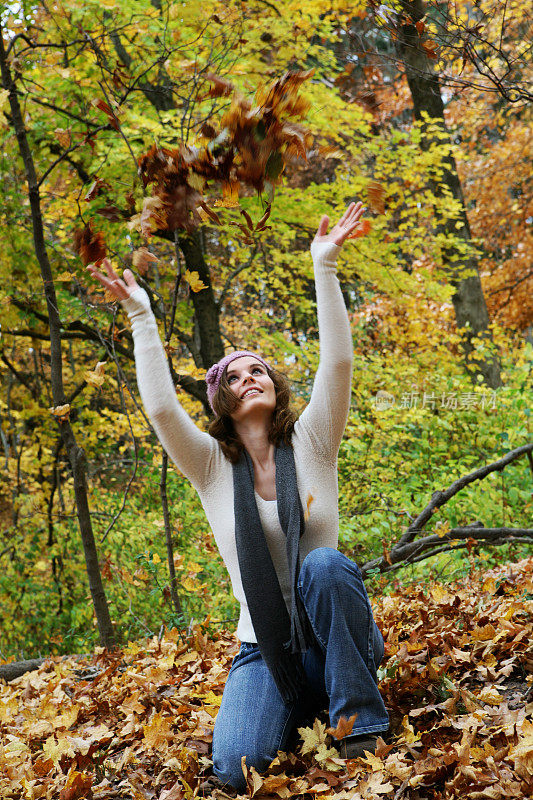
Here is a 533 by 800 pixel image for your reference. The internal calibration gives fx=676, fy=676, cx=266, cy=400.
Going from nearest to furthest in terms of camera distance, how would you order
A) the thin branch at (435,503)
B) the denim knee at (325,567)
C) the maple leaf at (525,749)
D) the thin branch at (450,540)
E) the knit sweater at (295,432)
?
the maple leaf at (525,749) < the denim knee at (325,567) < the knit sweater at (295,432) < the thin branch at (450,540) < the thin branch at (435,503)

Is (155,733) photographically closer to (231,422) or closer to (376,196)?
(231,422)

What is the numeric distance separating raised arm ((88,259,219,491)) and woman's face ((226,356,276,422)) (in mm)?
188

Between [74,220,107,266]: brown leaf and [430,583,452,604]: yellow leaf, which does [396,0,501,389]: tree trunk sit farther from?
[74,220,107,266]: brown leaf

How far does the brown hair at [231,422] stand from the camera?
8.54ft

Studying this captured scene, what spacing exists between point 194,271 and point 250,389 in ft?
7.08

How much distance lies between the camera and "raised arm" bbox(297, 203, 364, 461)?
241cm

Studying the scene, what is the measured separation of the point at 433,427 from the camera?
281 inches

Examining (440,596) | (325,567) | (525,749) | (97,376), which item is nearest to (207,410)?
(97,376)

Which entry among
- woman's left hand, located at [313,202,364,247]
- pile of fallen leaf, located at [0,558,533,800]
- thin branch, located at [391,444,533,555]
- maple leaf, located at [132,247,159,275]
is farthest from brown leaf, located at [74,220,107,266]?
thin branch, located at [391,444,533,555]

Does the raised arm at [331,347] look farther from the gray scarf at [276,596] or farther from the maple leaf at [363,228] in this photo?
the gray scarf at [276,596]

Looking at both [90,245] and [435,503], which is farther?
[435,503]

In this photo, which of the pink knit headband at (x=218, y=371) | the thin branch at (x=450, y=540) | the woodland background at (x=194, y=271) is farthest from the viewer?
the thin branch at (x=450, y=540)

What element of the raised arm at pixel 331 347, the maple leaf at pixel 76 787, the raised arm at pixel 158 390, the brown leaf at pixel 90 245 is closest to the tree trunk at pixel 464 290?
the brown leaf at pixel 90 245

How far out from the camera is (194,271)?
456 cm
